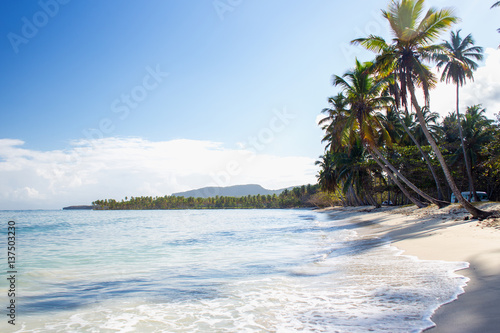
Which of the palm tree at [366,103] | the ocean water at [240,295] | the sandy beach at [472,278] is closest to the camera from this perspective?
the sandy beach at [472,278]

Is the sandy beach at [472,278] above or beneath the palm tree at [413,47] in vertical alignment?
beneath

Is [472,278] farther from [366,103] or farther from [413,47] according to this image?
[366,103]

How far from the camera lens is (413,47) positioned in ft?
53.9

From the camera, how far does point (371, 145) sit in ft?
71.6

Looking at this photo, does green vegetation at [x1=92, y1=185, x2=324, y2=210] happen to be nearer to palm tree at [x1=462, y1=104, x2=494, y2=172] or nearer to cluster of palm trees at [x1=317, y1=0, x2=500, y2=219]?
palm tree at [x1=462, y1=104, x2=494, y2=172]

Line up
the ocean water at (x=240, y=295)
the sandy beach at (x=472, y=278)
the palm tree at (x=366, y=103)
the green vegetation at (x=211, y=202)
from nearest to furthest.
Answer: the sandy beach at (x=472, y=278), the ocean water at (x=240, y=295), the palm tree at (x=366, y=103), the green vegetation at (x=211, y=202)

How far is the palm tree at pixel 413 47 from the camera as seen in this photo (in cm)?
1542

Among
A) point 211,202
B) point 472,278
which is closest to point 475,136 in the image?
point 472,278

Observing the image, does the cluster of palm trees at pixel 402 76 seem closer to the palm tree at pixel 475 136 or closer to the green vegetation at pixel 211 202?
the palm tree at pixel 475 136

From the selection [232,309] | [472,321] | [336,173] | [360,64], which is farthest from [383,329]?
[336,173]

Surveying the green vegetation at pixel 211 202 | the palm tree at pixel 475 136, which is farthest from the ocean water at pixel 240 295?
the green vegetation at pixel 211 202

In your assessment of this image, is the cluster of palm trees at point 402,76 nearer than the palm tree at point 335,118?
Yes

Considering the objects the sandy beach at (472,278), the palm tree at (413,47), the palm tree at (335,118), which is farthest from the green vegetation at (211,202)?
the sandy beach at (472,278)

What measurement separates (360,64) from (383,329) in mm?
23645
